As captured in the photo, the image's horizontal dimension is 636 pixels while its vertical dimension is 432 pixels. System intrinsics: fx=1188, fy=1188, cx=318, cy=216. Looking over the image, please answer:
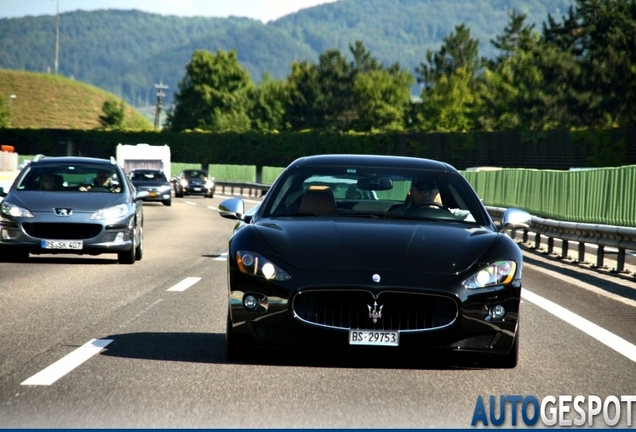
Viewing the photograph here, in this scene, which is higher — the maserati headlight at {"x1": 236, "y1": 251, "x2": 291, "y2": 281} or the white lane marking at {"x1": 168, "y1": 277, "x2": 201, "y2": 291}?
the maserati headlight at {"x1": 236, "y1": 251, "x2": 291, "y2": 281}

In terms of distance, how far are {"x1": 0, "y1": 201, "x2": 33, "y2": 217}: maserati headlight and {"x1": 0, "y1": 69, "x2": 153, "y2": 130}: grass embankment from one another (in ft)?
522

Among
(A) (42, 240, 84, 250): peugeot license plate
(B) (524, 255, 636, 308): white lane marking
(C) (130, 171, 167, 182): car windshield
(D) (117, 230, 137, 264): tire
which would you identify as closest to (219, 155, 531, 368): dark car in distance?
(B) (524, 255, 636, 308): white lane marking

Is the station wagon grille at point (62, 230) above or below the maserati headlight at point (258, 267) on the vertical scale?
below

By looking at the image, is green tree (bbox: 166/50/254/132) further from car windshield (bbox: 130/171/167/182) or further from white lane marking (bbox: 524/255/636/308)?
white lane marking (bbox: 524/255/636/308)

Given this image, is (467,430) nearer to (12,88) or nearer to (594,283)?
(594,283)

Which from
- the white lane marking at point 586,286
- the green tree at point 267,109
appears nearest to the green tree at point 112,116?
the green tree at point 267,109

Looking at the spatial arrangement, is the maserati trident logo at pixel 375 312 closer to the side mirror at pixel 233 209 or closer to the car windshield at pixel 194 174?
the side mirror at pixel 233 209

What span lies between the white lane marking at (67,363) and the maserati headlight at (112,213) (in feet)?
24.8

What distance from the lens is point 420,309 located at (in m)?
6.96

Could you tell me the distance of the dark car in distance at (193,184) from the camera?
2290 inches

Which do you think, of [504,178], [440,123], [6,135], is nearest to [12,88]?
[6,135]

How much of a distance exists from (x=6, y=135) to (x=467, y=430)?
356 ft

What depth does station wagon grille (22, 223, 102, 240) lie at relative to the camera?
15570mm

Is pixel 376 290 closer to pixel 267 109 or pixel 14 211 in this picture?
pixel 14 211
